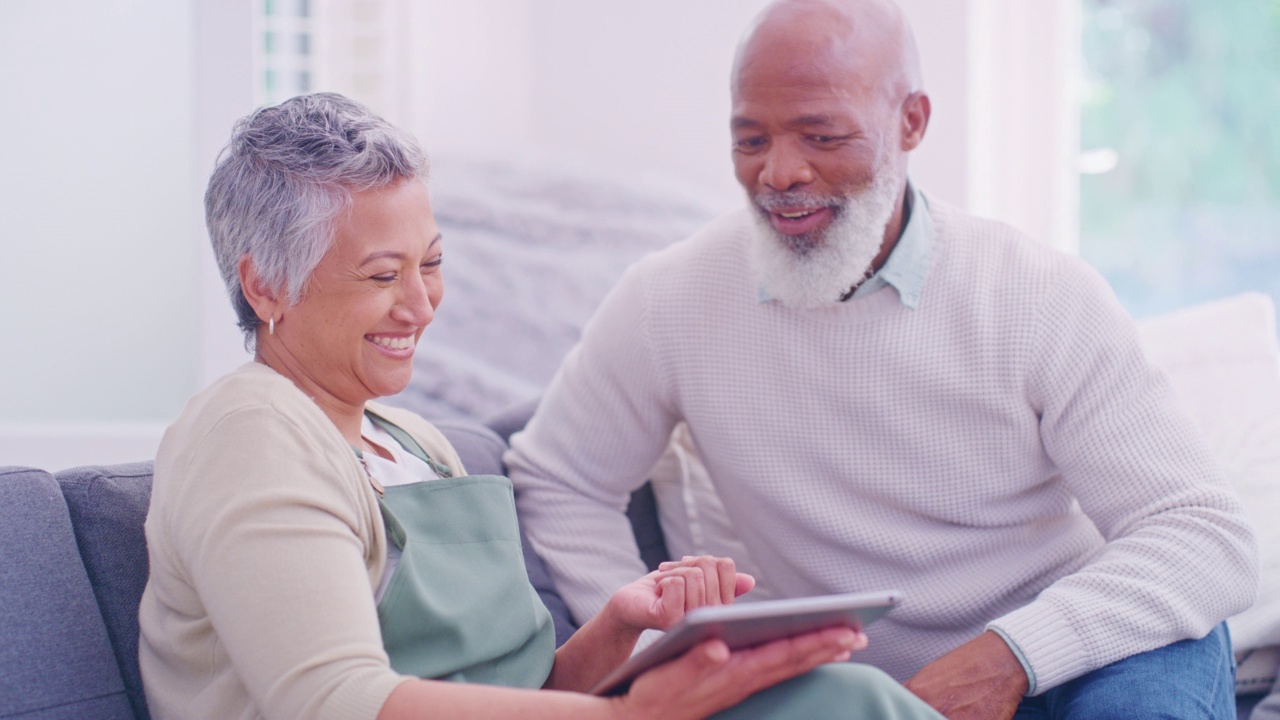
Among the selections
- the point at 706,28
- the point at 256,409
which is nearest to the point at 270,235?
the point at 256,409

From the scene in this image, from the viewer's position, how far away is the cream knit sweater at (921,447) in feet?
5.43

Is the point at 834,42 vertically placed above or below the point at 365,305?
above

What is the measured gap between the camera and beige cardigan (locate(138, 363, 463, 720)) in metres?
1.04

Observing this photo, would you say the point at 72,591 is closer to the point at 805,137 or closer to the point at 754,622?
the point at 754,622

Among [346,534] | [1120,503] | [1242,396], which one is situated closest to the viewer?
[346,534]

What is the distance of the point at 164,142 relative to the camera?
257cm

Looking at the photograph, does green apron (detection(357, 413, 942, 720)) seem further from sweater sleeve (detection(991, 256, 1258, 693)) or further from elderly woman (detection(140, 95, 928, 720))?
sweater sleeve (detection(991, 256, 1258, 693))

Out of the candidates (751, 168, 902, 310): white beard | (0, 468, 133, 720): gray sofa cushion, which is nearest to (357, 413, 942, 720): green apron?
(0, 468, 133, 720): gray sofa cushion

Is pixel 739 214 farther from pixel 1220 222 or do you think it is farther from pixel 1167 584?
pixel 1220 222

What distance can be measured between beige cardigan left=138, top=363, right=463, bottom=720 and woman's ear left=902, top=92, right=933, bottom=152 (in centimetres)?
110

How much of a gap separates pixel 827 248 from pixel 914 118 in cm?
29

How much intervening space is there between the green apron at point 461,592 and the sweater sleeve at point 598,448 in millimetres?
517

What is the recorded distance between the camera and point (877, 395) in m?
1.83

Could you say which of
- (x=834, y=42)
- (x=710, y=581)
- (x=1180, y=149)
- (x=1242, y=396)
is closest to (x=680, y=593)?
(x=710, y=581)
